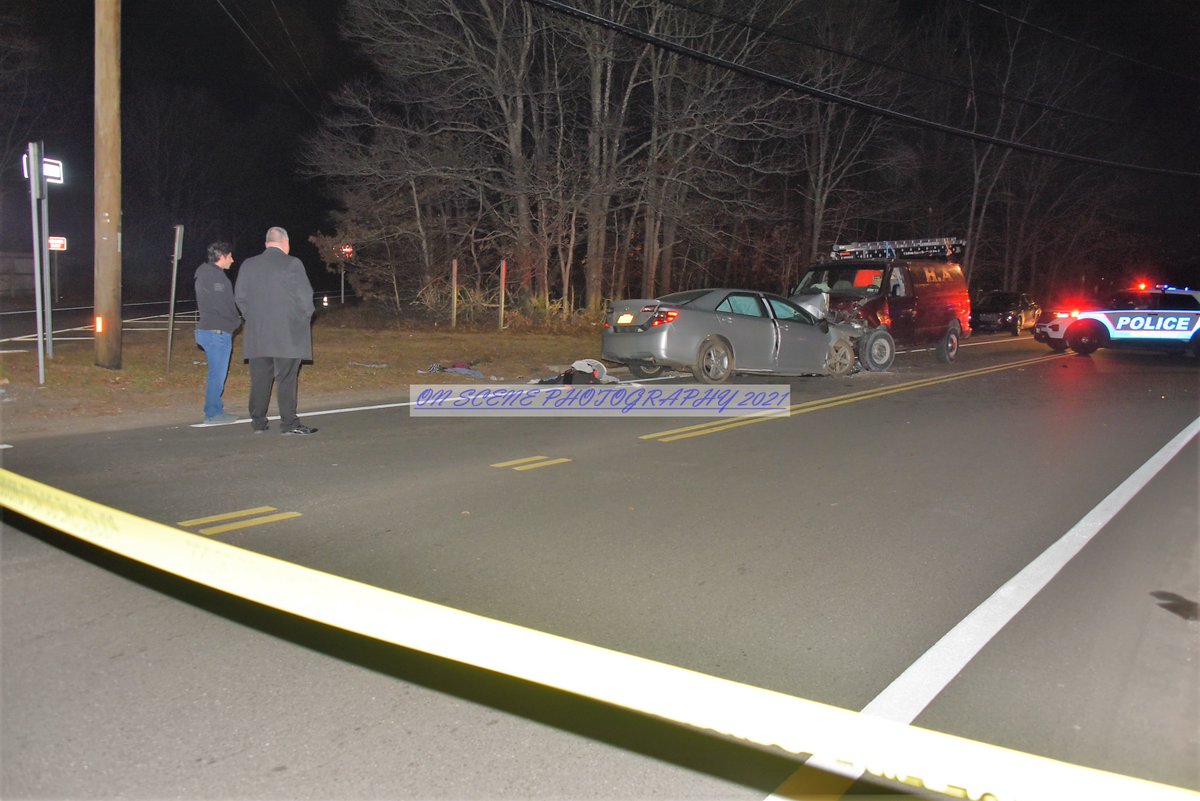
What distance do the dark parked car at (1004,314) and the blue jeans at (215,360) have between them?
28.7 m

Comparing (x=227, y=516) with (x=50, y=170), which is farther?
(x=50, y=170)

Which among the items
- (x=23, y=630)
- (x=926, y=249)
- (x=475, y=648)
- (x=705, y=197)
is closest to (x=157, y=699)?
(x=23, y=630)

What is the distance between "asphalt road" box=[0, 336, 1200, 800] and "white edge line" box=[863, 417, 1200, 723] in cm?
5

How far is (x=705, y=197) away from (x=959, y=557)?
20.7m

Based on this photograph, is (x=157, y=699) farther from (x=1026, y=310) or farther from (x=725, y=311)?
(x=1026, y=310)

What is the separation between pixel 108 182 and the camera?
37.8ft

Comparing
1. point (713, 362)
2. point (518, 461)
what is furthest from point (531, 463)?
point (713, 362)

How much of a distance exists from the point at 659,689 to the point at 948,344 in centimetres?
1855

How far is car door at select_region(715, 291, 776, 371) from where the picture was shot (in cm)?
1324

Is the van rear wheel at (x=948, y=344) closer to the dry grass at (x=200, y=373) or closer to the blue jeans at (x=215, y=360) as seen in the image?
the dry grass at (x=200, y=373)

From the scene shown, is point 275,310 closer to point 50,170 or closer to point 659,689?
point 50,170

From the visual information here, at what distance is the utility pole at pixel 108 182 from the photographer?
1141 cm

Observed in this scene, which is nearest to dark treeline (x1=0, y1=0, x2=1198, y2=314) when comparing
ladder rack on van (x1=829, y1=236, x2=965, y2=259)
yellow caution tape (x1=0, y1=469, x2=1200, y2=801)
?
ladder rack on van (x1=829, y1=236, x2=965, y2=259)

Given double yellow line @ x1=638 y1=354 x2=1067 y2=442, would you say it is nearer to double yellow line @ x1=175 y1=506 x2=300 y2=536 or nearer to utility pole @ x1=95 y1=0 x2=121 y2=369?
double yellow line @ x1=175 y1=506 x2=300 y2=536
